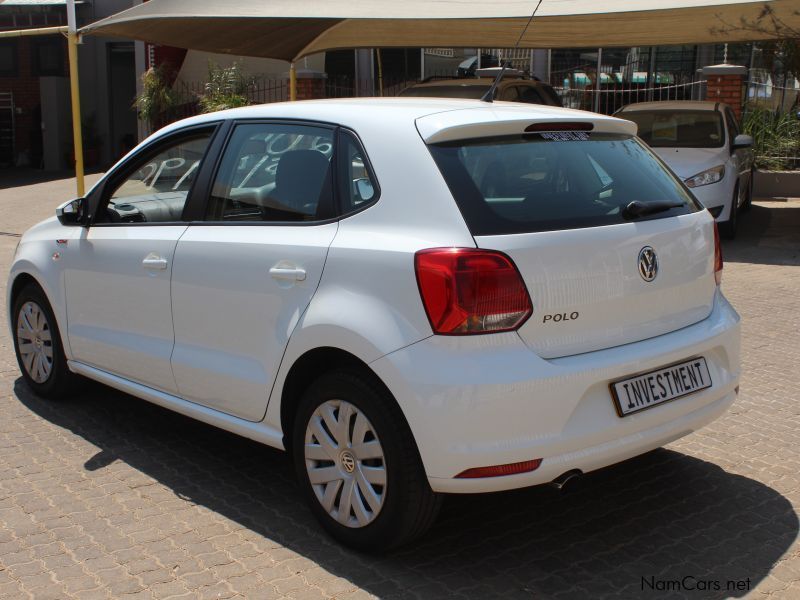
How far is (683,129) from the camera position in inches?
526

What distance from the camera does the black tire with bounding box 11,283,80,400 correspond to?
592 centimetres

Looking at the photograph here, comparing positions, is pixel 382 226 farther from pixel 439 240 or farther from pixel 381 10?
pixel 381 10

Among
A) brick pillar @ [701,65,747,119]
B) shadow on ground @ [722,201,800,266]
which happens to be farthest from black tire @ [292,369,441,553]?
brick pillar @ [701,65,747,119]

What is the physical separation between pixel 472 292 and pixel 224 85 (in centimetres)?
1748

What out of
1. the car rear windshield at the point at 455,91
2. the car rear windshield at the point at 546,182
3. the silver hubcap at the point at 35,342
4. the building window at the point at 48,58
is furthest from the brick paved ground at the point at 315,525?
the building window at the point at 48,58

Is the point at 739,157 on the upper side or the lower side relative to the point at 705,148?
lower

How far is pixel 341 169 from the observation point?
4.18 meters

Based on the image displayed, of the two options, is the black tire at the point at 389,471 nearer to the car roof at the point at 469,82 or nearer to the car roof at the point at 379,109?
the car roof at the point at 379,109

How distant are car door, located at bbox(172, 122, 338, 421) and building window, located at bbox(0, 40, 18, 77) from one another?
25454 mm

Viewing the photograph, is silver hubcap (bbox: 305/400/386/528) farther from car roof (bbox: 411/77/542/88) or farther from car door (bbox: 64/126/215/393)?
car roof (bbox: 411/77/542/88)

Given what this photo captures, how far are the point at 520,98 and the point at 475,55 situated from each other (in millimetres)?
8873

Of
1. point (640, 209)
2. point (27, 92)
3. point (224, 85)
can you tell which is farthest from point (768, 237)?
point (27, 92)

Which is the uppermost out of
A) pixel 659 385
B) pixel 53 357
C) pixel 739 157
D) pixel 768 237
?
pixel 739 157

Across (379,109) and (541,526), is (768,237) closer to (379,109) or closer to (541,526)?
(541,526)
